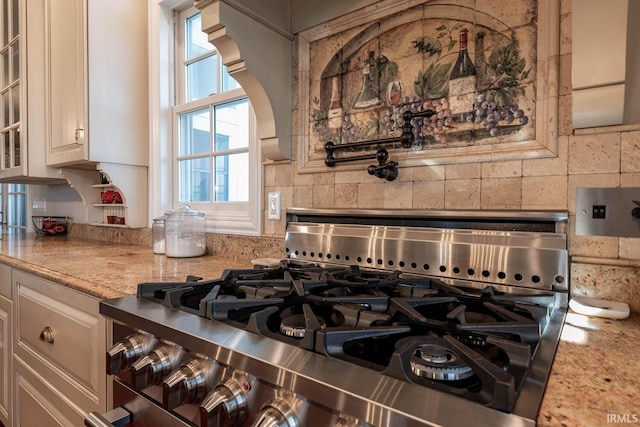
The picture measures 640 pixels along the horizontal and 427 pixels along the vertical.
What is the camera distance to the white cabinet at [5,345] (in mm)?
1427

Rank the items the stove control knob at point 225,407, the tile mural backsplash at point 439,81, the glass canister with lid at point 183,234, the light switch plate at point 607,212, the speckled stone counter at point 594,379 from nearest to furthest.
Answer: the speckled stone counter at point 594,379
the stove control knob at point 225,407
the light switch plate at point 607,212
the tile mural backsplash at point 439,81
the glass canister with lid at point 183,234

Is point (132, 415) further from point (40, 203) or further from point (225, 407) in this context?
point (40, 203)

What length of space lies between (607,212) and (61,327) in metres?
1.50

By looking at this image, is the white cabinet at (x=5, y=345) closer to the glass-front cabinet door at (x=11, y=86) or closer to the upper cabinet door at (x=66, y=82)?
the upper cabinet door at (x=66, y=82)

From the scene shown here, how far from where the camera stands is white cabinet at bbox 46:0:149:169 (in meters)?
1.88

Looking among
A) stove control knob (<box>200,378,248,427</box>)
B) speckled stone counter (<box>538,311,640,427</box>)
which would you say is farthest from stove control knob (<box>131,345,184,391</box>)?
speckled stone counter (<box>538,311,640,427</box>)

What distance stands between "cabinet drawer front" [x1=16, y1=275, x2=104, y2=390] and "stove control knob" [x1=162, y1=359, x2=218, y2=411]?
1.55 feet

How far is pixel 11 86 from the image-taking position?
8.21ft

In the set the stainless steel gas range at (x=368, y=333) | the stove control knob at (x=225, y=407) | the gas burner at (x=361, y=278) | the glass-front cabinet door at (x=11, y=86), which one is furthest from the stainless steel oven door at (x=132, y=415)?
the glass-front cabinet door at (x=11, y=86)

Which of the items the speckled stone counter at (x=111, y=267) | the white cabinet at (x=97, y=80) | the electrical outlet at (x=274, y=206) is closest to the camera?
the speckled stone counter at (x=111, y=267)

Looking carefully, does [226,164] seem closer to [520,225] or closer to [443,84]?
[443,84]

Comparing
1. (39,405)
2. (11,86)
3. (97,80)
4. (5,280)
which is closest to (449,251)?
(39,405)

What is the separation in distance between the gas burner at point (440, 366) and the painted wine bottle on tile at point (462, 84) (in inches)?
29.2

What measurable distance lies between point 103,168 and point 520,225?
199 centimetres
